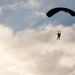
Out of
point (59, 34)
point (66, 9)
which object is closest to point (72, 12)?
point (66, 9)

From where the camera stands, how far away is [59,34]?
7150 cm

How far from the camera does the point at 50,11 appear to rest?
226 ft

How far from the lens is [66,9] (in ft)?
222

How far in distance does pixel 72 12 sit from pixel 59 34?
22.5ft

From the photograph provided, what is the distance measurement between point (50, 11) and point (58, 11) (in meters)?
1.42

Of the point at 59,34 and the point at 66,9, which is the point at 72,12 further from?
the point at 59,34

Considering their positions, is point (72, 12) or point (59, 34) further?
point (59, 34)

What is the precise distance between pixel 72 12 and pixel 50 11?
460 cm

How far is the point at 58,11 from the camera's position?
68.8 metres

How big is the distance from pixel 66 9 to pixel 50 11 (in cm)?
304

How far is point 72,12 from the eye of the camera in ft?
217

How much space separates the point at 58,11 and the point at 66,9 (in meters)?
1.81
